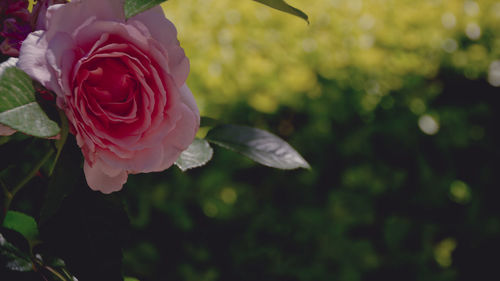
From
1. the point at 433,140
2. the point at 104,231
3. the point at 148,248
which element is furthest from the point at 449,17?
the point at 104,231

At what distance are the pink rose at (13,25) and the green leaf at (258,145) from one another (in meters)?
0.39

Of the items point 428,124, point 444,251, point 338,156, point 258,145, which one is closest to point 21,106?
point 258,145

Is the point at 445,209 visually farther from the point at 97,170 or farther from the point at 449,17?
the point at 97,170

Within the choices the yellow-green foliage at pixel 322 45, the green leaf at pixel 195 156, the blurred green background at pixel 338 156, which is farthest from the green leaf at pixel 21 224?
the yellow-green foliage at pixel 322 45

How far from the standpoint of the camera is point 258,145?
1021 millimetres

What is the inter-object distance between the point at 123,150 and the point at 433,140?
2.27m

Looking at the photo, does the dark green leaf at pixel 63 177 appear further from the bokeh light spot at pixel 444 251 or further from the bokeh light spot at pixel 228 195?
the bokeh light spot at pixel 444 251

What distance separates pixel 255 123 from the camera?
2467 mm

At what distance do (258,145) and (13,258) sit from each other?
458mm

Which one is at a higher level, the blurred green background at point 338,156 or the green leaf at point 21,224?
the green leaf at point 21,224

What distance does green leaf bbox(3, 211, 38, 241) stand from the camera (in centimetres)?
85

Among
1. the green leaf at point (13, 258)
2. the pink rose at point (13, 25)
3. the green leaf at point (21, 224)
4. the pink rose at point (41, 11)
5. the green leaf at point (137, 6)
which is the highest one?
the green leaf at point (137, 6)

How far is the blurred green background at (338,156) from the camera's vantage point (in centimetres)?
234

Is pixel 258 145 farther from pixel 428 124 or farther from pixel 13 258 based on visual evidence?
pixel 428 124
